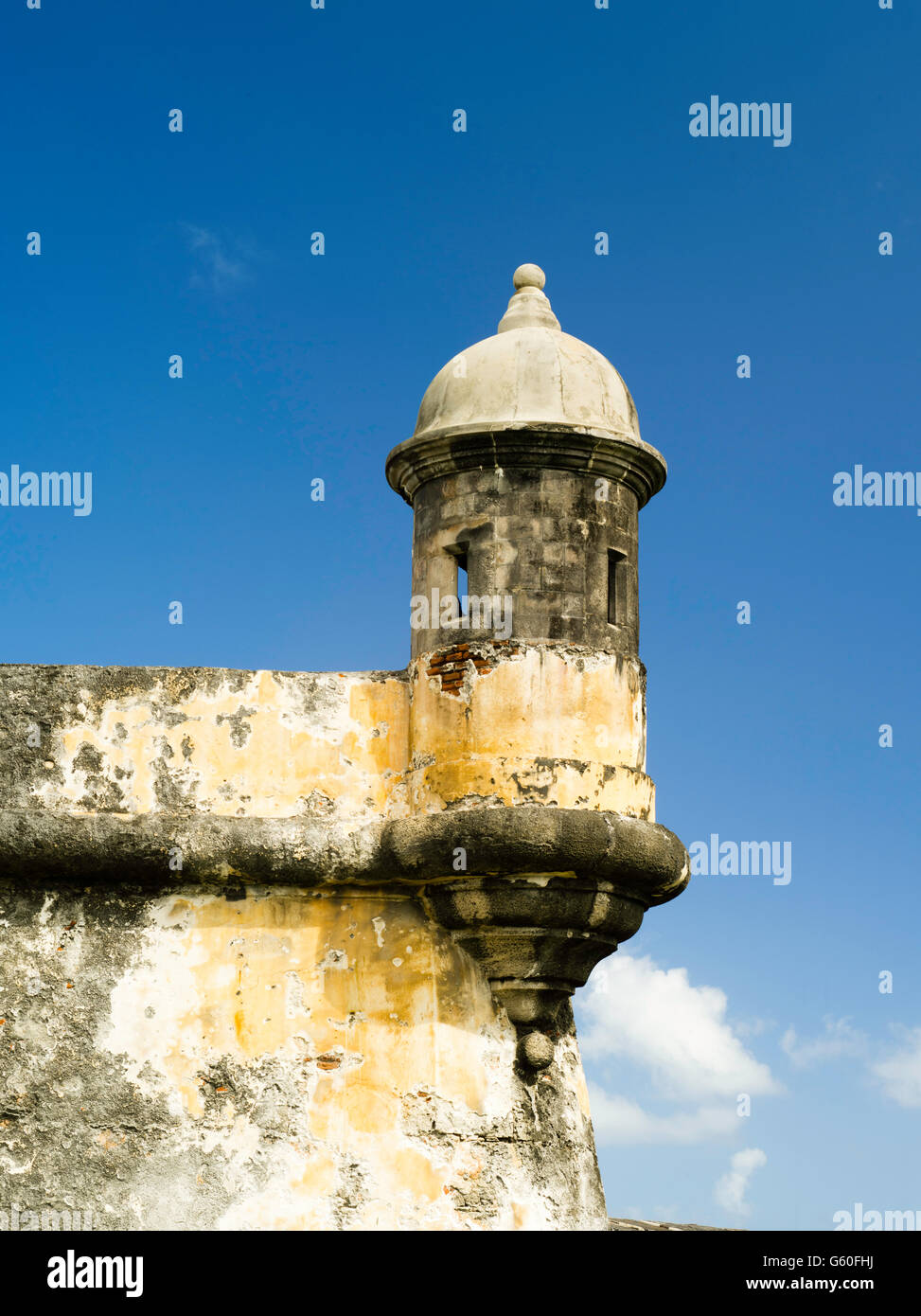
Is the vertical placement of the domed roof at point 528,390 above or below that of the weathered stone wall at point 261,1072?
above

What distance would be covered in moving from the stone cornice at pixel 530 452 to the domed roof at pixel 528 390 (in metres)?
Result: 0.03

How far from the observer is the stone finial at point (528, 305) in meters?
9.09

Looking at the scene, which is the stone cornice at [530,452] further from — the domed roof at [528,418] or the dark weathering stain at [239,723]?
the dark weathering stain at [239,723]

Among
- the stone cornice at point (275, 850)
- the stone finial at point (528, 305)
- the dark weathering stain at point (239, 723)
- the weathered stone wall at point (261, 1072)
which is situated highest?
the stone finial at point (528, 305)

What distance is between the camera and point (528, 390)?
8.42m

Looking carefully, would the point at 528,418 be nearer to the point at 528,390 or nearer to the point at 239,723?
the point at 528,390

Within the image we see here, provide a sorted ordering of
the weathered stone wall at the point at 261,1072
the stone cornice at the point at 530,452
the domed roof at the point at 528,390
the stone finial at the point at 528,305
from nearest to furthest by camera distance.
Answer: the weathered stone wall at the point at 261,1072, the stone cornice at the point at 530,452, the domed roof at the point at 528,390, the stone finial at the point at 528,305

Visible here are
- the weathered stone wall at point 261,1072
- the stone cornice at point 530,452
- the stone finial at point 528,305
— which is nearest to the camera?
the weathered stone wall at point 261,1072

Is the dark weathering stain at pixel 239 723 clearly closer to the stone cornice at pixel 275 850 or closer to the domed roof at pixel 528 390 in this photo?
the stone cornice at pixel 275 850

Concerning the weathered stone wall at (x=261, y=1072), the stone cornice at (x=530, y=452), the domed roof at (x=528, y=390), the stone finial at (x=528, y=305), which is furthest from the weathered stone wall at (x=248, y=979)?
the stone finial at (x=528, y=305)

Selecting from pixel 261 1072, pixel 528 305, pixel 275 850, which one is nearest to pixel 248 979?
pixel 261 1072

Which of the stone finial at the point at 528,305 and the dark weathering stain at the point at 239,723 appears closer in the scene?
the dark weathering stain at the point at 239,723
